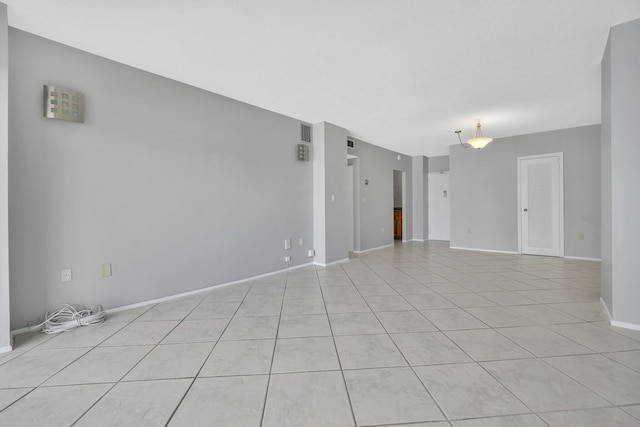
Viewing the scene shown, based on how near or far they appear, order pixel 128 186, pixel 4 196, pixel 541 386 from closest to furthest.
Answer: pixel 541 386, pixel 4 196, pixel 128 186

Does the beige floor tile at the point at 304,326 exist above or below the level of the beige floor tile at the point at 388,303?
above

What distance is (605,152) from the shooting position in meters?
2.58

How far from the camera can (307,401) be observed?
1.43 m

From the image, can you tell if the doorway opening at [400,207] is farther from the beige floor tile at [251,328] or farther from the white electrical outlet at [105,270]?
the white electrical outlet at [105,270]

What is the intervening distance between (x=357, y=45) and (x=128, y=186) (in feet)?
8.77

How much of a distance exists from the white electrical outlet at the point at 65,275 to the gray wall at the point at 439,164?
8.15 metres

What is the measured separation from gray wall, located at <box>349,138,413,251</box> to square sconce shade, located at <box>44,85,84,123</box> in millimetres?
4451

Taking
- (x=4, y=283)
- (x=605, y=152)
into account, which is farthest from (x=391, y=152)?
(x=4, y=283)

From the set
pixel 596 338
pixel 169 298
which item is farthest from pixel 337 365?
pixel 169 298

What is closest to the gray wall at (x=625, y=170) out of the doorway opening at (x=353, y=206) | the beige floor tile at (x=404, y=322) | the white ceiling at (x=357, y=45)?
the white ceiling at (x=357, y=45)

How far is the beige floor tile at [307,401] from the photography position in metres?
1.29

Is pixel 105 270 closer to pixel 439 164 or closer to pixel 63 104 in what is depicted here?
pixel 63 104

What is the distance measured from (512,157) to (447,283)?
4001mm

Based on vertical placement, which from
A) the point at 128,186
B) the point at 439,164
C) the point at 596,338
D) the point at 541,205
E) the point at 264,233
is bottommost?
the point at 596,338
